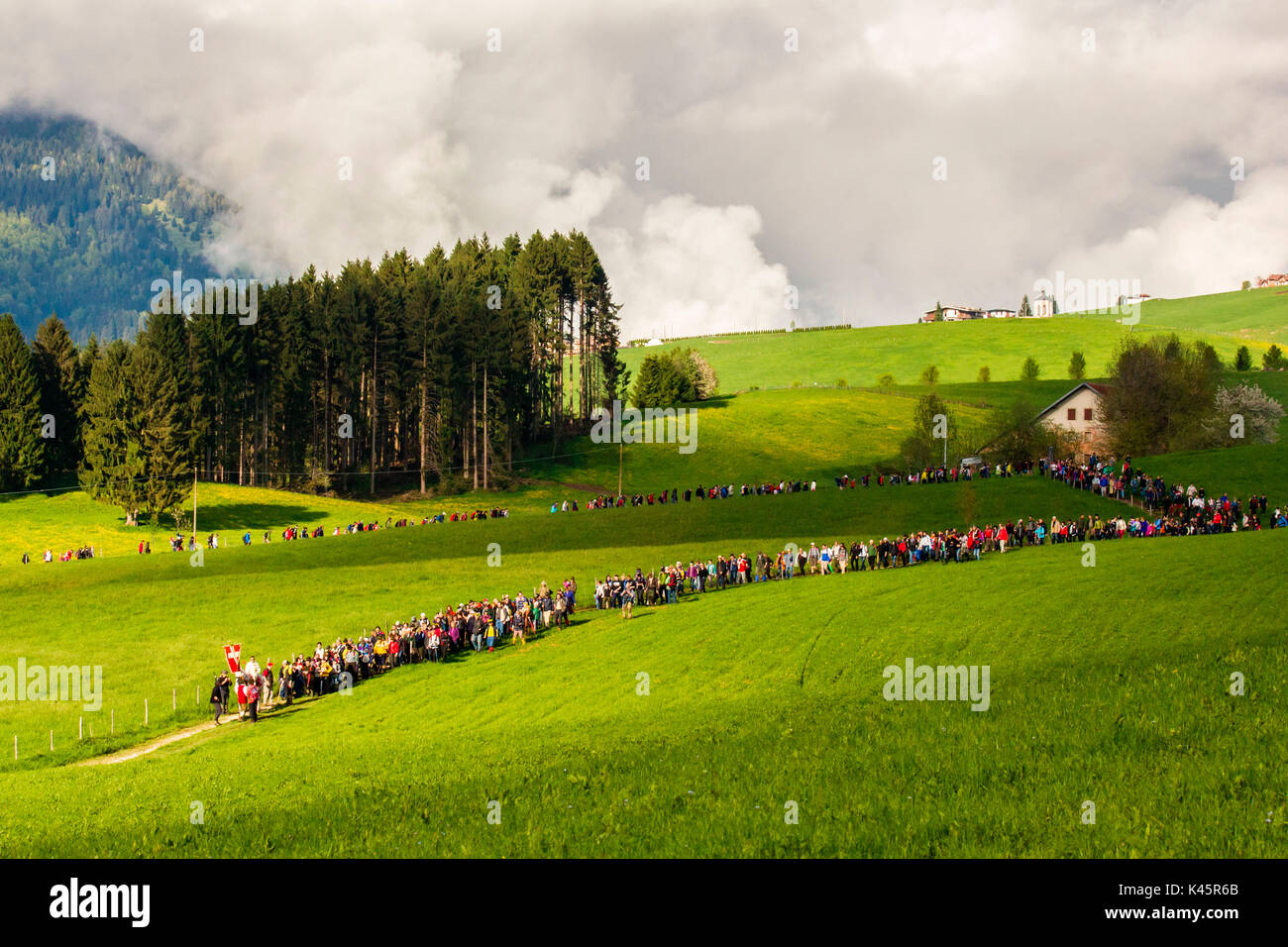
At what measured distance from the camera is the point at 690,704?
2609 centimetres

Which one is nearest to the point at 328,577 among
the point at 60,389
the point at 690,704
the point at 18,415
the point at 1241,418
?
the point at 690,704

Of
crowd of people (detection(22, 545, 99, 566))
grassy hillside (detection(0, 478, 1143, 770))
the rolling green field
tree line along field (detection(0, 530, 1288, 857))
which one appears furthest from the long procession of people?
crowd of people (detection(22, 545, 99, 566))

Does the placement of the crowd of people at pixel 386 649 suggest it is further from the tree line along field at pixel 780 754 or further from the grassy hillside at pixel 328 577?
the grassy hillside at pixel 328 577

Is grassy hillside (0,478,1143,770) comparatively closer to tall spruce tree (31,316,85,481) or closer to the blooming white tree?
the blooming white tree

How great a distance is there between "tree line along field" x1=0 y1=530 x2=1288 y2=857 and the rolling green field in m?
0.08

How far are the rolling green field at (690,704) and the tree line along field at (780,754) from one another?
8cm

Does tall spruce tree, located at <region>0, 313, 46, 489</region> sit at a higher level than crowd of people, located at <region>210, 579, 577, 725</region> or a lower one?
higher

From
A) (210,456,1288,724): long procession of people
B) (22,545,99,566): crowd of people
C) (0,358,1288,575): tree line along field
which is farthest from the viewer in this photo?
(0,358,1288,575): tree line along field

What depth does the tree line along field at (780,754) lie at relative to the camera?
12461mm

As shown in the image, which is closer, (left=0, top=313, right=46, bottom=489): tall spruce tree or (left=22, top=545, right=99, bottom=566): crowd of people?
(left=22, top=545, right=99, bottom=566): crowd of people

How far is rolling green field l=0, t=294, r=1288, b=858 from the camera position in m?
13.0
